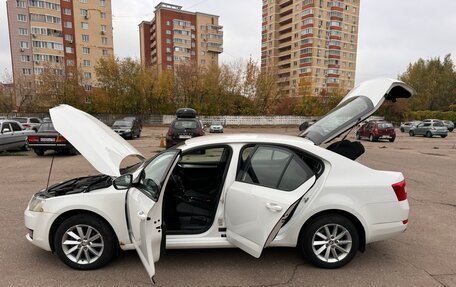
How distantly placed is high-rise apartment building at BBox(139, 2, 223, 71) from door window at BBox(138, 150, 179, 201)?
74.0 meters

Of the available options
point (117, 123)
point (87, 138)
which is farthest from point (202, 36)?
point (87, 138)

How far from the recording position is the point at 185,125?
11.7 m

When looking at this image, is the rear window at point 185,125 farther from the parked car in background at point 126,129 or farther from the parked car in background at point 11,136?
the parked car in background at point 126,129

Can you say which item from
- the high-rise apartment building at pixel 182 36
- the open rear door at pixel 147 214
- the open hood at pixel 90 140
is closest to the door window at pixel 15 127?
the open hood at pixel 90 140

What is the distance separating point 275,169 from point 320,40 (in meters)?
79.9

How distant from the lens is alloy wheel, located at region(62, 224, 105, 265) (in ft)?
9.83

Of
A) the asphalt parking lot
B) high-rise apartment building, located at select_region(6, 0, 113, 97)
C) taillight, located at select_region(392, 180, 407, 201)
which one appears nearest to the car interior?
the asphalt parking lot

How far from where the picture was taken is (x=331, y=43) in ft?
246

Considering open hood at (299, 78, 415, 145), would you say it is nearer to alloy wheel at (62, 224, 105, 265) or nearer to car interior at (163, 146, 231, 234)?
car interior at (163, 146, 231, 234)

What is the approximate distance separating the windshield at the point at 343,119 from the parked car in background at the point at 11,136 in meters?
12.9

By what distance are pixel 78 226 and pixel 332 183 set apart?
278cm

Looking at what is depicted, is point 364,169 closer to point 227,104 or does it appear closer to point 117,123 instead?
point 117,123

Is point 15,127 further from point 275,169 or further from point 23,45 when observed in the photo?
point 23,45

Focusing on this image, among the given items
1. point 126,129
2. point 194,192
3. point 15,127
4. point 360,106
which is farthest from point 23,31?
point 360,106
